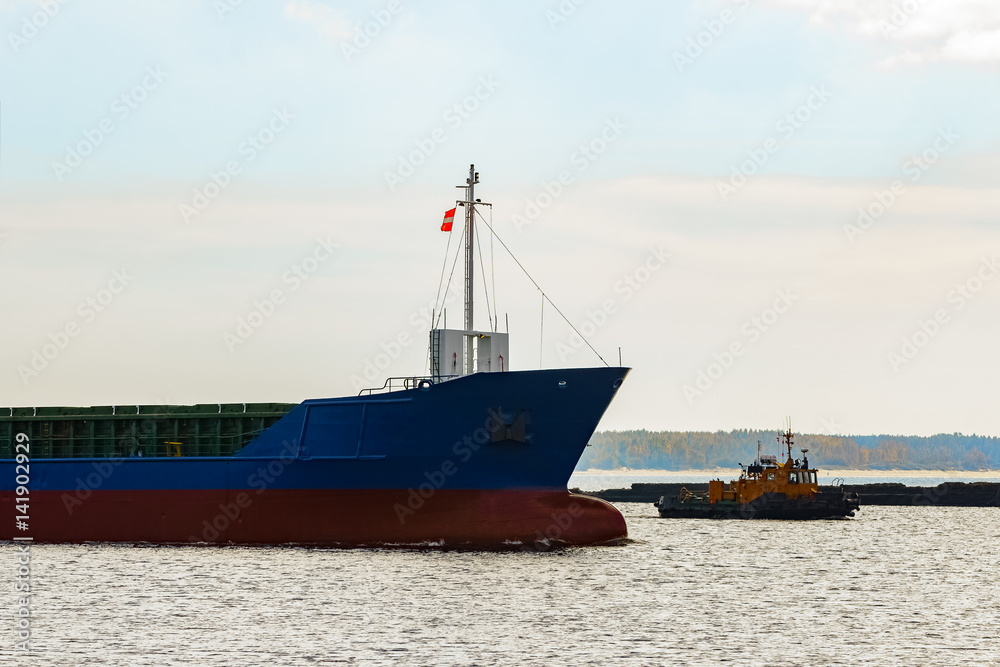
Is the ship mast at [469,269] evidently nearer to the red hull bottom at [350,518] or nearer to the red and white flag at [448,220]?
the red and white flag at [448,220]

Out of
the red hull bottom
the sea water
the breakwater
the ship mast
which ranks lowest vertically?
the sea water

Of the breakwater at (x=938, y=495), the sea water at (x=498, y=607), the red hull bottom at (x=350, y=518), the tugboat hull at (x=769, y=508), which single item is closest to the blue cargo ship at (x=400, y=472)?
the red hull bottom at (x=350, y=518)

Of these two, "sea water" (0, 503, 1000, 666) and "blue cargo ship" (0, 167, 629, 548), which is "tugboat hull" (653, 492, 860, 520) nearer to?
"sea water" (0, 503, 1000, 666)

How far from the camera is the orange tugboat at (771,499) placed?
5072cm

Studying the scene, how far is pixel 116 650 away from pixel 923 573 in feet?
67.9

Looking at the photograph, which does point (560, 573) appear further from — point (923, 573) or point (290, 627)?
point (923, 573)

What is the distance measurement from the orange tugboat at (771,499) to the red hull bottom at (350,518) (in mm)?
20630

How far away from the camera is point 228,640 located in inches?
720

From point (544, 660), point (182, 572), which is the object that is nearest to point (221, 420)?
point (182, 572)

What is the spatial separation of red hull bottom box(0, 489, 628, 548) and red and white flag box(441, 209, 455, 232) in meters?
7.12

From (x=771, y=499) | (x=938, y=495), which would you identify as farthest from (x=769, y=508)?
(x=938, y=495)

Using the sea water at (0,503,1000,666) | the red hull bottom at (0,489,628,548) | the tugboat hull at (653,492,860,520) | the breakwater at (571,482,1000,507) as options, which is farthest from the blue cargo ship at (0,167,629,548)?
the breakwater at (571,482,1000,507)

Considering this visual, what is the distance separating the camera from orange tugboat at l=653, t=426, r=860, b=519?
50.7 metres

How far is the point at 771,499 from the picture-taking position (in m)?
50.6
